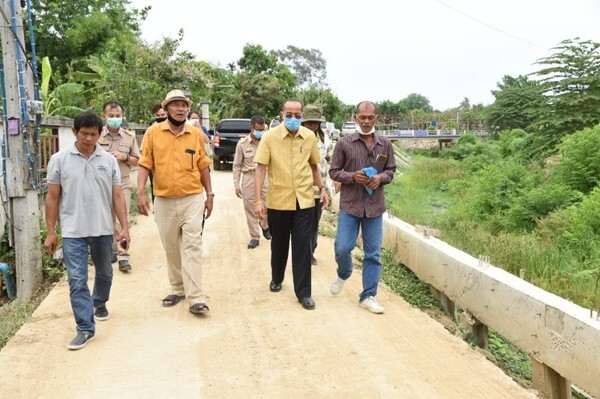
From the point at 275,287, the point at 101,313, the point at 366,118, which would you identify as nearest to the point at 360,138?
the point at 366,118

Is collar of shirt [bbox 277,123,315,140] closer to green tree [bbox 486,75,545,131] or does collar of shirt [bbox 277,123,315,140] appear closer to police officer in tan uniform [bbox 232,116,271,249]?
police officer in tan uniform [bbox 232,116,271,249]

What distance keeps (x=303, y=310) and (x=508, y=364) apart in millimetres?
1929

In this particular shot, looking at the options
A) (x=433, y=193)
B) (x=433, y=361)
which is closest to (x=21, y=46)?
(x=433, y=361)

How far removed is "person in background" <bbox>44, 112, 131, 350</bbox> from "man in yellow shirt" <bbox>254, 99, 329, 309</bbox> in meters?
1.46

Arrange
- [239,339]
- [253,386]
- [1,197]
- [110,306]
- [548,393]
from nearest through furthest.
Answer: [253,386], [548,393], [239,339], [110,306], [1,197]

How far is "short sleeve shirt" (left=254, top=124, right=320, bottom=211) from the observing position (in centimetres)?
530

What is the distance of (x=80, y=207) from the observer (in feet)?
14.7

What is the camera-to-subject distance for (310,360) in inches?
168

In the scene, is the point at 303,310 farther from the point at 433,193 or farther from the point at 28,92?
the point at 433,193

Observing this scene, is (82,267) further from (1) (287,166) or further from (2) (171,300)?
(1) (287,166)

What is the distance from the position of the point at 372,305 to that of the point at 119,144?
3.63m

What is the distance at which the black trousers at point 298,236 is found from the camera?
5.35 meters

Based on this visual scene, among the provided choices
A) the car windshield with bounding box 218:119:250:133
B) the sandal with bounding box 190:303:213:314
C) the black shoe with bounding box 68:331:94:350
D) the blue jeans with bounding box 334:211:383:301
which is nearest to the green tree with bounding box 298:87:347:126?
the car windshield with bounding box 218:119:250:133

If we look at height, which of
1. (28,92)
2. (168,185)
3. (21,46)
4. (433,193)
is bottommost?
(433,193)
